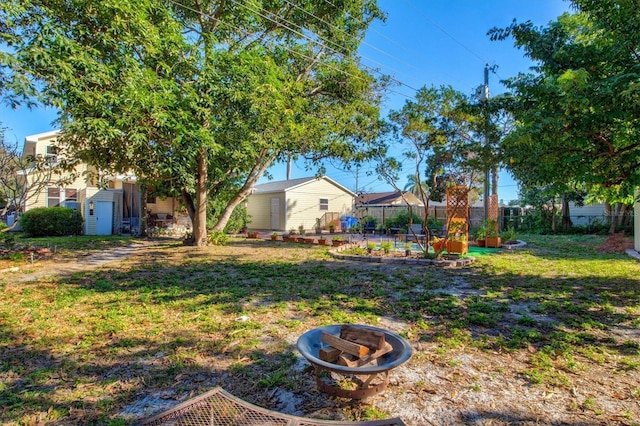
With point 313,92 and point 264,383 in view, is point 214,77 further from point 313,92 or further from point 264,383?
point 264,383

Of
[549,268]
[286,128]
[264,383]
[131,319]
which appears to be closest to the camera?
Result: [264,383]

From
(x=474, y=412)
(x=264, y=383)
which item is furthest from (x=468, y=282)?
(x=264, y=383)

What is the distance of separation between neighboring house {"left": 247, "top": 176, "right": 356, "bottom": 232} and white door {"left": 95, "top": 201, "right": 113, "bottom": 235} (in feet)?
25.8

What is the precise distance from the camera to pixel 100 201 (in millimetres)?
17375

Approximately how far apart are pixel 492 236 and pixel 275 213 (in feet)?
43.6

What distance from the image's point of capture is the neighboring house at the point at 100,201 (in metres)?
17.3

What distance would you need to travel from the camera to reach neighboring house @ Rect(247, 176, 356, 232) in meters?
21.6

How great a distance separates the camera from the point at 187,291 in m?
6.06

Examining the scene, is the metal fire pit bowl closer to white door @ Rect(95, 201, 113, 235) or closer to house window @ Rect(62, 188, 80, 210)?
white door @ Rect(95, 201, 113, 235)

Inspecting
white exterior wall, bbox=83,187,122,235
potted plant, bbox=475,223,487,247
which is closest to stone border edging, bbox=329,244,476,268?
potted plant, bbox=475,223,487,247

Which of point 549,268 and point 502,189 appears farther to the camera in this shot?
point 502,189

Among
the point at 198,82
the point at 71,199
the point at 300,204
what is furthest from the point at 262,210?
the point at 198,82

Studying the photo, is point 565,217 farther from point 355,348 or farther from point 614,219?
point 355,348

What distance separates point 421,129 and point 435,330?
5.89m
